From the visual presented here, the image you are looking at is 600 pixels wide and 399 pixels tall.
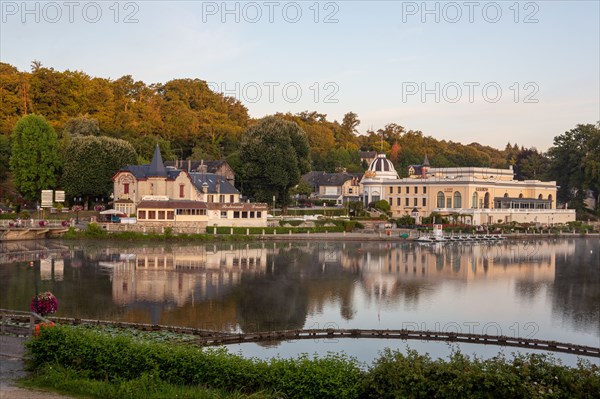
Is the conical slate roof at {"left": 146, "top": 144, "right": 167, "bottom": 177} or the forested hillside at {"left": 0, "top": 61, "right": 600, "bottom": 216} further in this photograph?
the forested hillside at {"left": 0, "top": 61, "right": 600, "bottom": 216}

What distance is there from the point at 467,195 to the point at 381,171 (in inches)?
415

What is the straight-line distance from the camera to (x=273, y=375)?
1215 cm

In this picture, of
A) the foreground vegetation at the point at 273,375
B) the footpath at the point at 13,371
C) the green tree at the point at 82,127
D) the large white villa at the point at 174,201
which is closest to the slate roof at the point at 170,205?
the large white villa at the point at 174,201

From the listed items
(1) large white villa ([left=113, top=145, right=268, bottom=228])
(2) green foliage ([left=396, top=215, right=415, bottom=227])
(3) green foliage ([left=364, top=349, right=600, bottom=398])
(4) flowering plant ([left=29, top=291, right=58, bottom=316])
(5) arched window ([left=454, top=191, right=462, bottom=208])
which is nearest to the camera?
(3) green foliage ([left=364, top=349, right=600, bottom=398])

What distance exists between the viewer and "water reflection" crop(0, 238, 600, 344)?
22.7 meters

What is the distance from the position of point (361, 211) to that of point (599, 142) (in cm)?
2938

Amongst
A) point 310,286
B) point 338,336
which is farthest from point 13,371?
point 310,286

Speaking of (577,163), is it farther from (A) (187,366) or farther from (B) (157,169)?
(A) (187,366)

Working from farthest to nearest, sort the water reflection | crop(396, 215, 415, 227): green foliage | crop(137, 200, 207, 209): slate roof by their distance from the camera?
crop(396, 215, 415, 227): green foliage → crop(137, 200, 207, 209): slate roof → the water reflection

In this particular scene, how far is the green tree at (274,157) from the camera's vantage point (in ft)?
189

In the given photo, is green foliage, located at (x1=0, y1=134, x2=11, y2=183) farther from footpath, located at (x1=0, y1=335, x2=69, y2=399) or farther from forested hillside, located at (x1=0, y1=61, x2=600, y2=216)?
footpath, located at (x1=0, y1=335, x2=69, y2=399)

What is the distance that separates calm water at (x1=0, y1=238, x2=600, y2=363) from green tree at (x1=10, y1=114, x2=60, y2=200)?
459 inches

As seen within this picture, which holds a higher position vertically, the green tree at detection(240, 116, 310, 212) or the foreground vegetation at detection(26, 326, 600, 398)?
the green tree at detection(240, 116, 310, 212)

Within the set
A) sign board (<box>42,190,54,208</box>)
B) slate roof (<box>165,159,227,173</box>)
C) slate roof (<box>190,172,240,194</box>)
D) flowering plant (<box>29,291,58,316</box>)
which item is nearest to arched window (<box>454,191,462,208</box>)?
slate roof (<box>190,172,240,194</box>)
